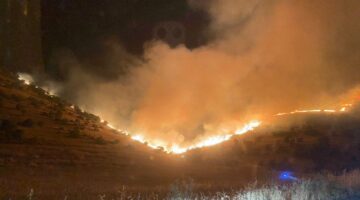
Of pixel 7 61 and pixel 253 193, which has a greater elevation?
pixel 7 61

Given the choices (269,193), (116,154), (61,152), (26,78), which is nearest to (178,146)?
(116,154)

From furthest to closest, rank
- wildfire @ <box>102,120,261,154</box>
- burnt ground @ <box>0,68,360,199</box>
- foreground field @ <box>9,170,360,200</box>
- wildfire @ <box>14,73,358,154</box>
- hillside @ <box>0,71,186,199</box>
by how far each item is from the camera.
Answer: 1. wildfire @ <box>14,73,358,154</box>
2. wildfire @ <box>102,120,261,154</box>
3. burnt ground @ <box>0,68,360,199</box>
4. hillside @ <box>0,71,186,199</box>
5. foreground field @ <box>9,170,360,200</box>

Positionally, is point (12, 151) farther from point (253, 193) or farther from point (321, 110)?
point (321, 110)

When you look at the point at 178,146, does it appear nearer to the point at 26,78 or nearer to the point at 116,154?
the point at 116,154

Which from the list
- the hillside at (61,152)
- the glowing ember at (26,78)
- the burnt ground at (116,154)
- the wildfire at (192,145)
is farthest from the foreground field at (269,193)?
the glowing ember at (26,78)

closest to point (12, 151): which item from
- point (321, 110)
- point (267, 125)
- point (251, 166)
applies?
point (251, 166)

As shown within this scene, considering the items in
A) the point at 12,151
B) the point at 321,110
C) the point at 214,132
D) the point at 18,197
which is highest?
the point at 321,110

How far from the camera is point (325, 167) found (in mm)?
27203

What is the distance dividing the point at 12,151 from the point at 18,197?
7.96 m

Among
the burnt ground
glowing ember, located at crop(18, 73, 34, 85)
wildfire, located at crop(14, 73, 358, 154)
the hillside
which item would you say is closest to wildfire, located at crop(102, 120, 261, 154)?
wildfire, located at crop(14, 73, 358, 154)

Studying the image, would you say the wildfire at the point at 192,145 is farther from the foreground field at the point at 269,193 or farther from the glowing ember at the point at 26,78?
the foreground field at the point at 269,193

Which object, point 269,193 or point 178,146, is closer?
point 269,193

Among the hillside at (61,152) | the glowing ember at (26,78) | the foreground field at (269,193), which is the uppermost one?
the glowing ember at (26,78)

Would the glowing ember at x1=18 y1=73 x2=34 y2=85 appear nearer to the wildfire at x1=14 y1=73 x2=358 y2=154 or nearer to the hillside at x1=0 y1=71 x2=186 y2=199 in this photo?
the wildfire at x1=14 y1=73 x2=358 y2=154
